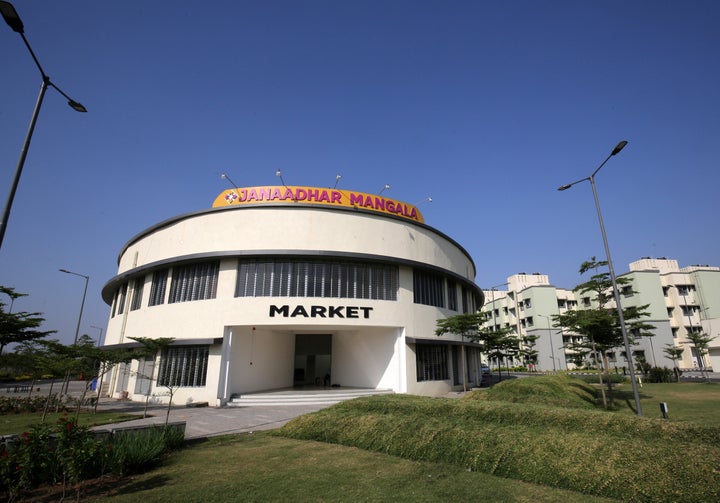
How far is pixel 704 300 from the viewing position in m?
56.5

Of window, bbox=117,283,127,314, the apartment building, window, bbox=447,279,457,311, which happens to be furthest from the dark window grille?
the apartment building

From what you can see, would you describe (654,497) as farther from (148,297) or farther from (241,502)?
(148,297)

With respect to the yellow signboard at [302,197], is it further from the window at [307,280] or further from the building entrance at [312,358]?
the building entrance at [312,358]

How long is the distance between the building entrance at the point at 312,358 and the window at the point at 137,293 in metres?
11.6

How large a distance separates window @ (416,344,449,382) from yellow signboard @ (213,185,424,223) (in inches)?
382

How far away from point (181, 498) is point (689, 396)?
29.2 meters

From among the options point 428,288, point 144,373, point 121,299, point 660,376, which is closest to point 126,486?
point 144,373

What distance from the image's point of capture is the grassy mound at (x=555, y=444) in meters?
5.67

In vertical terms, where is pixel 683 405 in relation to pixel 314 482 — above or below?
below

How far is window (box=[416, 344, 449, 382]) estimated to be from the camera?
24.0 m

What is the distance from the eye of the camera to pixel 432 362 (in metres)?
25.1

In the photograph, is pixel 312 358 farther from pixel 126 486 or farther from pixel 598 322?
pixel 126 486

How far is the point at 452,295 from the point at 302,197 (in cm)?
1431

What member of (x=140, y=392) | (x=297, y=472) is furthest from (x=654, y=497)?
(x=140, y=392)
